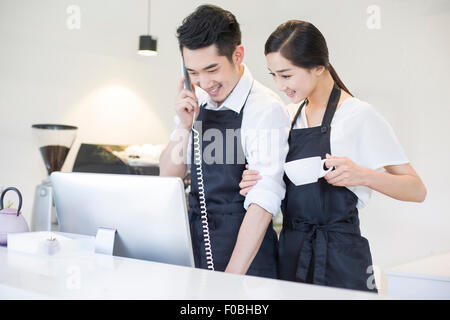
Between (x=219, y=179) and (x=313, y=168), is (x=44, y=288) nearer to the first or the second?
(x=219, y=179)

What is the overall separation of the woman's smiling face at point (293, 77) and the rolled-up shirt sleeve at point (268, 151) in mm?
73

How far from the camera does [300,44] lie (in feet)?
5.94

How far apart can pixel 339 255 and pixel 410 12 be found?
2.59 m

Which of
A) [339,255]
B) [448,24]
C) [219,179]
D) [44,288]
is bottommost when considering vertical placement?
[339,255]

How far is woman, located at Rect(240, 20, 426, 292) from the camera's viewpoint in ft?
5.73

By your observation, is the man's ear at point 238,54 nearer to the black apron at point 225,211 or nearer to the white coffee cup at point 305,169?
the black apron at point 225,211

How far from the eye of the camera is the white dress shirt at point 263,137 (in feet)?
5.58

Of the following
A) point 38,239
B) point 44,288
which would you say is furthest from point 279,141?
point 44,288

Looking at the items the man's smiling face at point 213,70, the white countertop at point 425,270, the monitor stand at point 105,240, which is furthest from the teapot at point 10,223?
the white countertop at point 425,270

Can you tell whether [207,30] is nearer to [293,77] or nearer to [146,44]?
[293,77]

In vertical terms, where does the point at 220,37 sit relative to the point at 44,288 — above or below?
above

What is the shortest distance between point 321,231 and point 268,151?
0.34 meters

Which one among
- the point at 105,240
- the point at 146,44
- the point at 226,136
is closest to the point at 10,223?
the point at 105,240

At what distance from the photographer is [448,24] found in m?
3.60
